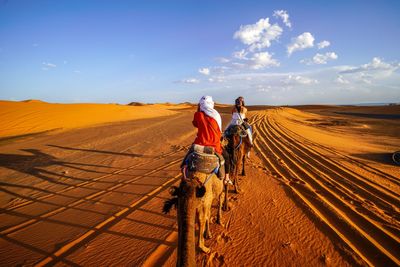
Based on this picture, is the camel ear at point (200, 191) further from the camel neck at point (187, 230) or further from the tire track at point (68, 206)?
the tire track at point (68, 206)

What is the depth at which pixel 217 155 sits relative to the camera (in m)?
3.89

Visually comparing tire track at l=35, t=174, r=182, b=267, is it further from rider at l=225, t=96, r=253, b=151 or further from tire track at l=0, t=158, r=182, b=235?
rider at l=225, t=96, r=253, b=151

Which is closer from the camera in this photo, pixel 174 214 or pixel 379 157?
pixel 174 214

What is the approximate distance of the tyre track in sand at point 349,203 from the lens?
411 cm

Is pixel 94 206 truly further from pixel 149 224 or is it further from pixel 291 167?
pixel 291 167

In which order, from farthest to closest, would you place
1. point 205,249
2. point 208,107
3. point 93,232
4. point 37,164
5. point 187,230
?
point 37,164
point 93,232
point 208,107
point 205,249
point 187,230

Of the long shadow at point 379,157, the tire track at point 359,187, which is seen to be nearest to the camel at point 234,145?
the tire track at point 359,187

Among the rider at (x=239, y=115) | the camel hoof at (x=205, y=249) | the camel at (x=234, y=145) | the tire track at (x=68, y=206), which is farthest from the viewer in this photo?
the rider at (x=239, y=115)

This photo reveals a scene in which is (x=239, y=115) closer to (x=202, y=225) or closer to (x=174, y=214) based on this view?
(x=174, y=214)

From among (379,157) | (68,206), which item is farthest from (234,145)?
(379,157)

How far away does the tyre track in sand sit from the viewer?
162 inches

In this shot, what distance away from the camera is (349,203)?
5.79 metres

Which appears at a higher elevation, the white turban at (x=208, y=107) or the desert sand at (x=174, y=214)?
the white turban at (x=208, y=107)

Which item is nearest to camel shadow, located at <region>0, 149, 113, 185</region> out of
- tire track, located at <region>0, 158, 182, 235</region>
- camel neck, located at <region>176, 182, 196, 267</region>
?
tire track, located at <region>0, 158, 182, 235</region>
